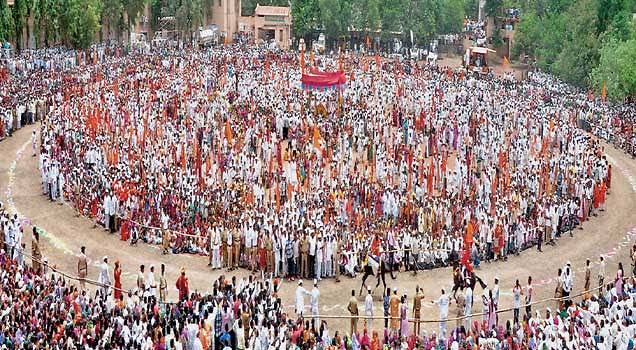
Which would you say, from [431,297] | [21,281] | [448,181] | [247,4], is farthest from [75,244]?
[247,4]

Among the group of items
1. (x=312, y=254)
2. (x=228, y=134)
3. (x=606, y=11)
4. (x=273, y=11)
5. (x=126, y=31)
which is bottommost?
(x=312, y=254)

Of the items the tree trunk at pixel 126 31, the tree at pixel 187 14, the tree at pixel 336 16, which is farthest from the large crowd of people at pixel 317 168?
the tree at pixel 336 16

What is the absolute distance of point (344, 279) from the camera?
21156mm

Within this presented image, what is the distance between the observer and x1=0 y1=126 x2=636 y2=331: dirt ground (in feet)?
66.9

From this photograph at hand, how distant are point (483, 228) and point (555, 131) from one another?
1404cm

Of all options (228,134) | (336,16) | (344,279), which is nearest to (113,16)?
(336,16)

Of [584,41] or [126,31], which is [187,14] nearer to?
[126,31]

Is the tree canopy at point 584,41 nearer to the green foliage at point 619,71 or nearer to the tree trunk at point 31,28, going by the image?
the green foliage at point 619,71

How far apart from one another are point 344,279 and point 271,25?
50.8 meters

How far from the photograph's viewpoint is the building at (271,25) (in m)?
69.4

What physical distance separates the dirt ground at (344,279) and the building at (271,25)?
141 ft

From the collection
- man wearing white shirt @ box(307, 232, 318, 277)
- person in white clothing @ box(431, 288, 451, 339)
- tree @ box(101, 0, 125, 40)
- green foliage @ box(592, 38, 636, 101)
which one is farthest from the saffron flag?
tree @ box(101, 0, 125, 40)

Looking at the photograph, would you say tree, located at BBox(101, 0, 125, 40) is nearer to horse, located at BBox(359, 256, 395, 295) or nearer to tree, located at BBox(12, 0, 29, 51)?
tree, located at BBox(12, 0, 29, 51)

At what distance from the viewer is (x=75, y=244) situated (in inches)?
906
